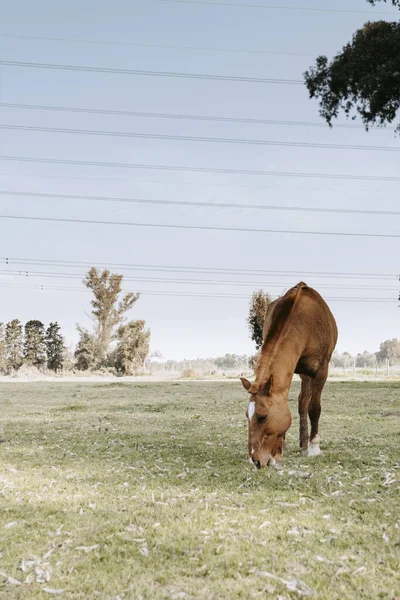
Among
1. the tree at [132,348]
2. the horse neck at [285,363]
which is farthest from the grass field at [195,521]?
the tree at [132,348]

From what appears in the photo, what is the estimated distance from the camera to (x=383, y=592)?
10.1 ft

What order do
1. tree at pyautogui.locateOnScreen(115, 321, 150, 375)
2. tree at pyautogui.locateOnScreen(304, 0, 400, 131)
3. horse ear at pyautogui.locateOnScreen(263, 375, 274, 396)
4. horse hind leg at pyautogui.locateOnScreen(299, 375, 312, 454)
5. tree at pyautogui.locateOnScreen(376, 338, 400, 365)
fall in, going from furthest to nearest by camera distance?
tree at pyautogui.locateOnScreen(376, 338, 400, 365) < tree at pyautogui.locateOnScreen(115, 321, 150, 375) < tree at pyautogui.locateOnScreen(304, 0, 400, 131) < horse hind leg at pyautogui.locateOnScreen(299, 375, 312, 454) < horse ear at pyautogui.locateOnScreen(263, 375, 274, 396)

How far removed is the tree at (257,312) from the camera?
49906 mm

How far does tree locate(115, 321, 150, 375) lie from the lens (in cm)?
5741

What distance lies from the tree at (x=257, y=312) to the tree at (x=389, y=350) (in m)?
74.9

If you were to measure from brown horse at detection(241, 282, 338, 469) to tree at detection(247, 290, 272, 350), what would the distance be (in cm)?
4144

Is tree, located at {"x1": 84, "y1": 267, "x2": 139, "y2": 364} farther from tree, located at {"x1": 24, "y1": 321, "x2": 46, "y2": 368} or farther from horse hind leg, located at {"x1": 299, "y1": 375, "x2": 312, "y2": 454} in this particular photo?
horse hind leg, located at {"x1": 299, "y1": 375, "x2": 312, "y2": 454}

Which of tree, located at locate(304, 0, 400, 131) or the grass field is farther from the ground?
tree, located at locate(304, 0, 400, 131)

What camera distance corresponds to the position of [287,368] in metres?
6.67

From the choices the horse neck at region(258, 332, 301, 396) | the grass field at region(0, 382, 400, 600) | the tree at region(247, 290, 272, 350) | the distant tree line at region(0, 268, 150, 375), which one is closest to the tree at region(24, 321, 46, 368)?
the distant tree line at region(0, 268, 150, 375)

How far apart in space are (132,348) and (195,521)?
2143 inches

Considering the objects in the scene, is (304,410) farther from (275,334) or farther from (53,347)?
(53,347)

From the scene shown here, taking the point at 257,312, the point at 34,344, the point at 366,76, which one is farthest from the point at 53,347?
the point at 366,76

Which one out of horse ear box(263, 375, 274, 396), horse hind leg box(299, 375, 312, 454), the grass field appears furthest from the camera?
horse hind leg box(299, 375, 312, 454)
